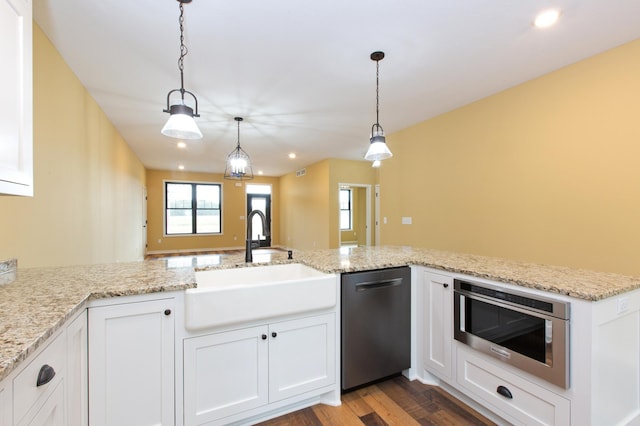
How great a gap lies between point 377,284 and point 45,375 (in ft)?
5.62

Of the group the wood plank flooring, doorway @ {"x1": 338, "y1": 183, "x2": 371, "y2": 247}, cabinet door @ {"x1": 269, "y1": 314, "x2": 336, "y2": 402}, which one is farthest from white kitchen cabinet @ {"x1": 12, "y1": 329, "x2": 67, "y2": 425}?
doorway @ {"x1": 338, "y1": 183, "x2": 371, "y2": 247}

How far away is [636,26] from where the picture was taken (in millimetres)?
2002

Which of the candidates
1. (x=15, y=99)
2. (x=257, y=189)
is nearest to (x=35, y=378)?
(x=15, y=99)

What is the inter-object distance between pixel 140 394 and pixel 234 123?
352 cm

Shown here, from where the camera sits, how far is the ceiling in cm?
182

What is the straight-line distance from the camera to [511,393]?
1607 millimetres

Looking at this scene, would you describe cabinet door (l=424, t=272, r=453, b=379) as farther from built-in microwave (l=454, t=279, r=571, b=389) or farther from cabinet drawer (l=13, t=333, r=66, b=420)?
cabinet drawer (l=13, t=333, r=66, b=420)

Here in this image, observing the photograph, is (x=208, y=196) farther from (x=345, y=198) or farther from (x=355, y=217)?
(x=355, y=217)

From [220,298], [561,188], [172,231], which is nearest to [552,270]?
[561,188]

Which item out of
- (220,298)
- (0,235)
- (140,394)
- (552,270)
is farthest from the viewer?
(552,270)

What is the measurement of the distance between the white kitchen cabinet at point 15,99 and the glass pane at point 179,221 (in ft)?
26.3

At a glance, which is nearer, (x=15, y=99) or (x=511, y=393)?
(x=15, y=99)

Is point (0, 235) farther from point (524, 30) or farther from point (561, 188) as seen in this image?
point (561, 188)

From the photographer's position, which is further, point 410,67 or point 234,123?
point 234,123
